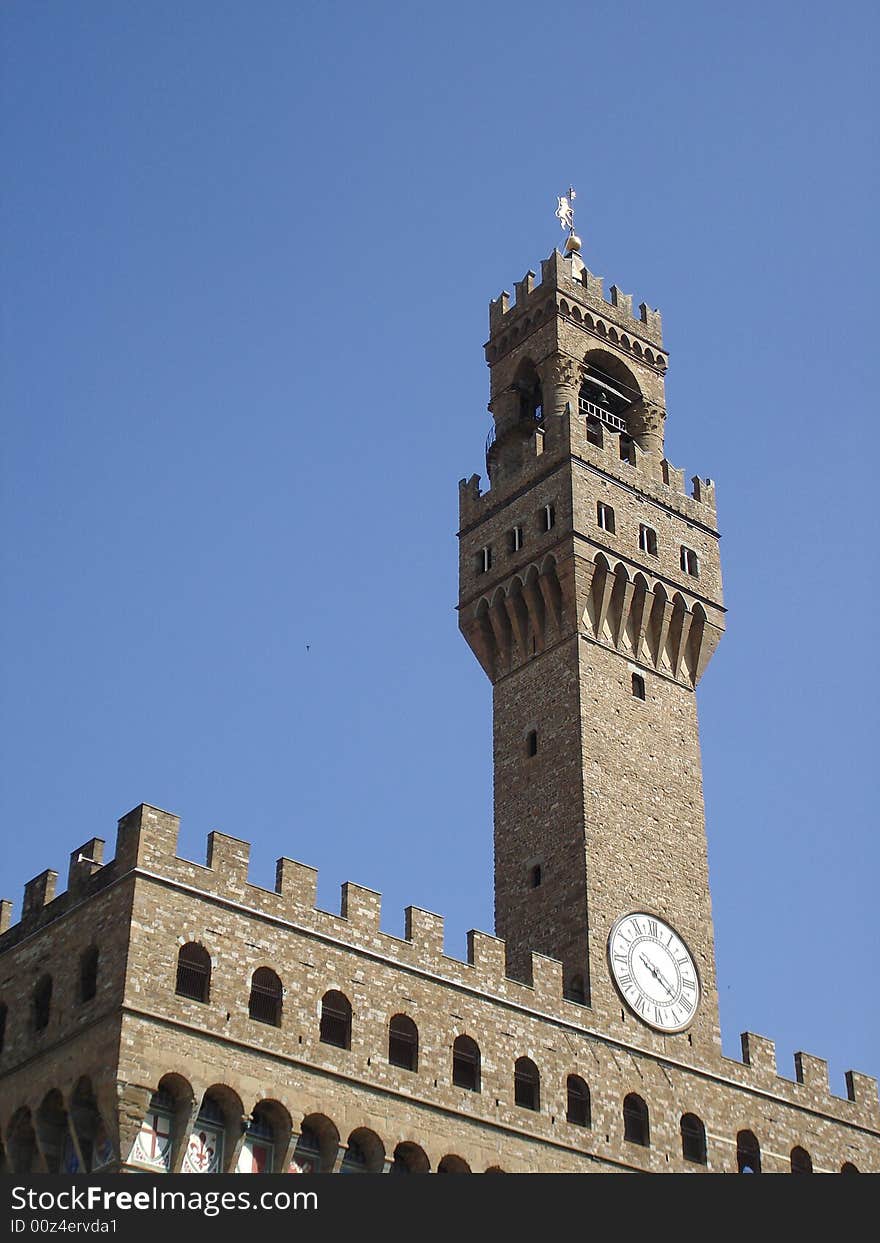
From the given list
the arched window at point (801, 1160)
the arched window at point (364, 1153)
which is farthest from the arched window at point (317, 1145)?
the arched window at point (801, 1160)

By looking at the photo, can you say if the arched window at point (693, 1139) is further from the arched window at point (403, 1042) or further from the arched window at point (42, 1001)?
the arched window at point (42, 1001)

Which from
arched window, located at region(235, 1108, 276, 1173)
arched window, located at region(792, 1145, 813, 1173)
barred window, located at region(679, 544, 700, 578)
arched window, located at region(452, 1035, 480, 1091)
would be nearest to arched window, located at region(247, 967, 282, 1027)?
arched window, located at region(235, 1108, 276, 1173)

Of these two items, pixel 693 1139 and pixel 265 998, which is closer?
pixel 265 998

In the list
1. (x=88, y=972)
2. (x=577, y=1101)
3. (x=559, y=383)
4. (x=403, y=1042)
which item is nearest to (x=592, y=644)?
(x=559, y=383)

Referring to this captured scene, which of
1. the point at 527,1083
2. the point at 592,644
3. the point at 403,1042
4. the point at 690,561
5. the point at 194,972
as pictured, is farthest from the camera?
the point at 690,561

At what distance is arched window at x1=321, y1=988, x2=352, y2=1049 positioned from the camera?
3856cm

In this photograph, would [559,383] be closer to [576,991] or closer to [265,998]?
[576,991]

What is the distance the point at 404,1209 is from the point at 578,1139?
40.5 feet

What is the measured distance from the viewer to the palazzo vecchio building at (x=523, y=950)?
36656mm

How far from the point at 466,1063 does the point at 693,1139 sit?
6.61 metres

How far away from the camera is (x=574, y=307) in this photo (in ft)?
184

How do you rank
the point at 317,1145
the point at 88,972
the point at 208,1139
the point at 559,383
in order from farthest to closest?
the point at 559,383 → the point at 317,1145 → the point at 88,972 → the point at 208,1139

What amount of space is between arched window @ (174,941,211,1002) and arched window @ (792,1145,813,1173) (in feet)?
53.8

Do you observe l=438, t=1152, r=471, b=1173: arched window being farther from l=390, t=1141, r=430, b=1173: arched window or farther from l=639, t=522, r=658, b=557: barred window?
l=639, t=522, r=658, b=557: barred window
